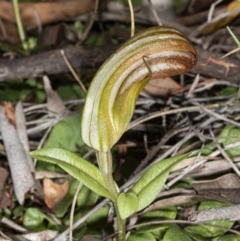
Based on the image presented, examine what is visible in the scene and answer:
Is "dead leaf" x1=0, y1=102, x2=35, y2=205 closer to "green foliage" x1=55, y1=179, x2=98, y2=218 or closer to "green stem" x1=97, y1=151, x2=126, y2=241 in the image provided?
"green foliage" x1=55, y1=179, x2=98, y2=218

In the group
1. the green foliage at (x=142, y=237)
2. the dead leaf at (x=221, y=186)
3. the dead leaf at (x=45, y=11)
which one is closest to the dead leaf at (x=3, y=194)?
the green foliage at (x=142, y=237)

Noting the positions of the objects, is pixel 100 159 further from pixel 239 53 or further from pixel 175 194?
pixel 239 53

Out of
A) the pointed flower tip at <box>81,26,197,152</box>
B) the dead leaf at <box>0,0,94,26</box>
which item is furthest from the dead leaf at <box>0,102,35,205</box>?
the dead leaf at <box>0,0,94,26</box>

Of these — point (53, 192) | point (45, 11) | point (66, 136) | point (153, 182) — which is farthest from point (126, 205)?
point (45, 11)

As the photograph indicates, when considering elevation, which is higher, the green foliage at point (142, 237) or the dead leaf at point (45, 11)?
the dead leaf at point (45, 11)

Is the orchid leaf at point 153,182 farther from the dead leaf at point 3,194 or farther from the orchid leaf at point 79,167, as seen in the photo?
the dead leaf at point 3,194

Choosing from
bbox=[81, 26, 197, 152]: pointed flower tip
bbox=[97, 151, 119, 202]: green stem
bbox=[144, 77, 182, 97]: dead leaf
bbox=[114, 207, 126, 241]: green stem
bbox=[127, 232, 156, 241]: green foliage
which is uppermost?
bbox=[81, 26, 197, 152]: pointed flower tip

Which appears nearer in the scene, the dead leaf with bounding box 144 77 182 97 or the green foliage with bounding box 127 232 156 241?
the green foliage with bounding box 127 232 156 241
